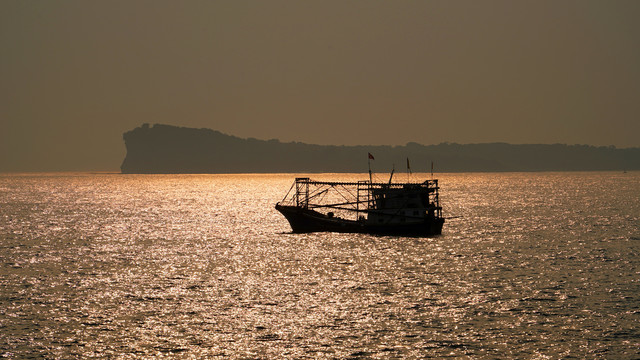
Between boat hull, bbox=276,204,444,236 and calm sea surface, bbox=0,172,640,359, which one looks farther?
boat hull, bbox=276,204,444,236

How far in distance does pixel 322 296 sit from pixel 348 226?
153ft

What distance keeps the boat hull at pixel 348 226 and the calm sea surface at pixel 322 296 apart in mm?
1721

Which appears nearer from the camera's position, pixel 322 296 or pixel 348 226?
pixel 322 296

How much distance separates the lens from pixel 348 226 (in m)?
99.8

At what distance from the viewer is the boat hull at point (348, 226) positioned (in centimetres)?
9475

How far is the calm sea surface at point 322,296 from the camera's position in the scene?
126 ft

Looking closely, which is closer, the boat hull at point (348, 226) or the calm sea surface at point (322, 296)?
the calm sea surface at point (322, 296)

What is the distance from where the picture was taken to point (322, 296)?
175ft

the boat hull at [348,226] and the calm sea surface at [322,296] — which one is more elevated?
the boat hull at [348,226]

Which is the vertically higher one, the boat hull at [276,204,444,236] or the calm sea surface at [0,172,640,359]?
the boat hull at [276,204,444,236]

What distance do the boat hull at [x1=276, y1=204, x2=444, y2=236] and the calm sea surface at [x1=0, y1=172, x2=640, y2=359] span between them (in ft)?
5.65

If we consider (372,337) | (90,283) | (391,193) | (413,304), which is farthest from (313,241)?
(372,337)

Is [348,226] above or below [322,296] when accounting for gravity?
above

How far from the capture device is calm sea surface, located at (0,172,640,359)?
38438mm
